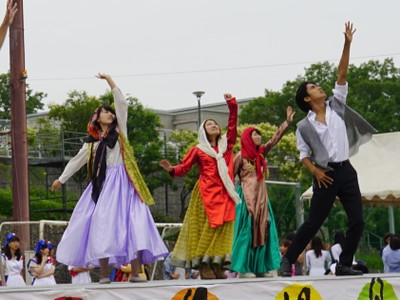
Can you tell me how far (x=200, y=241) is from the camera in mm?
8875

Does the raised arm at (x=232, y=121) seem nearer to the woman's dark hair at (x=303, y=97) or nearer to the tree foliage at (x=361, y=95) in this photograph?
the woman's dark hair at (x=303, y=97)

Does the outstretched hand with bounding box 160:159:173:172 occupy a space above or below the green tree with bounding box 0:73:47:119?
below

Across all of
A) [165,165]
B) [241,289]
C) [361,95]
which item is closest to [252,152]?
[165,165]

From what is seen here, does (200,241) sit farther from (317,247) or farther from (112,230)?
(317,247)

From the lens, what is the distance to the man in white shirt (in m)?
7.65

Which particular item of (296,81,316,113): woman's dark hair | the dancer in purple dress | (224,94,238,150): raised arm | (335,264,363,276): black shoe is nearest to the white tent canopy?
(224,94,238,150): raised arm

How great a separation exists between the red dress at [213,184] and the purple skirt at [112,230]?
1242mm

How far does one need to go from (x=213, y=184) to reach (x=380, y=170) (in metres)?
6.12

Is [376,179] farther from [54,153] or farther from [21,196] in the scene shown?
[54,153]

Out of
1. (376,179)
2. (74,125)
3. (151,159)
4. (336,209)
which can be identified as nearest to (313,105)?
(376,179)

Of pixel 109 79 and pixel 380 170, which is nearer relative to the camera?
pixel 109 79

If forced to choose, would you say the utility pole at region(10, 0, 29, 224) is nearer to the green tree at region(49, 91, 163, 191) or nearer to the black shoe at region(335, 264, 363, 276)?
the black shoe at region(335, 264, 363, 276)

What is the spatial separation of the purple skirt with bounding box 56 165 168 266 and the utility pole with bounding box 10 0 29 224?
609 cm

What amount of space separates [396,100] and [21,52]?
35961 mm
